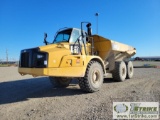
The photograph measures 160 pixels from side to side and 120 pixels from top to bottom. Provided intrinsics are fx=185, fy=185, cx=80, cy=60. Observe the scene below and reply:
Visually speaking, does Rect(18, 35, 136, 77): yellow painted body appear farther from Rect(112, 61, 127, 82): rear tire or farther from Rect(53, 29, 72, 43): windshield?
Rect(112, 61, 127, 82): rear tire

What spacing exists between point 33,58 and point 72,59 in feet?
4.57

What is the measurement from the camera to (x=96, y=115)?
15.3 ft

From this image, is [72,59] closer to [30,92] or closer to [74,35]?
[74,35]

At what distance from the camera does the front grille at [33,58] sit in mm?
6249

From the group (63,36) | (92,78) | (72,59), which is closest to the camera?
A: (72,59)

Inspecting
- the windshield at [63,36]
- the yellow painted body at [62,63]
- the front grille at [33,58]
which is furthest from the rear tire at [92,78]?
the front grille at [33,58]

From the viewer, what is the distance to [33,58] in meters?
6.57

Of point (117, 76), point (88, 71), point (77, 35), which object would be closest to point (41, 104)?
point (88, 71)

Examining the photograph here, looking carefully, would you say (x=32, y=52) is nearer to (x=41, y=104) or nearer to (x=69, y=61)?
(x=69, y=61)

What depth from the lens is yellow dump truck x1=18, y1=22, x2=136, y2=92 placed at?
633 centimetres

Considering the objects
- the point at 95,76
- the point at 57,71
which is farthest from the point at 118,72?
the point at 57,71

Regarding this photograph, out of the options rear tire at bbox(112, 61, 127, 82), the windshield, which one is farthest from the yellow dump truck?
rear tire at bbox(112, 61, 127, 82)

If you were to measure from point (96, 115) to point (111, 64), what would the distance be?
19.1 ft

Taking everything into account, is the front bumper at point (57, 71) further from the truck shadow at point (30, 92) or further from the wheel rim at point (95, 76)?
the truck shadow at point (30, 92)
